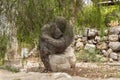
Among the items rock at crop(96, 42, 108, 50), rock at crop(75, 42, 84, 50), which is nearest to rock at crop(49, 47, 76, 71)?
rock at crop(75, 42, 84, 50)

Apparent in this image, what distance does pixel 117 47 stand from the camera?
12016mm

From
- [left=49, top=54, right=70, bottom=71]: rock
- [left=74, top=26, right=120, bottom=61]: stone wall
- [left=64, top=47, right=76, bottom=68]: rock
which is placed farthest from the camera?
[left=74, top=26, right=120, bottom=61]: stone wall

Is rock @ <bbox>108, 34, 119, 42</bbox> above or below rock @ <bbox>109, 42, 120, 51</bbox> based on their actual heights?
above

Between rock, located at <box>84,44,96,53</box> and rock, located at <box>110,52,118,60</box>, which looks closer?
rock, located at <box>84,44,96,53</box>

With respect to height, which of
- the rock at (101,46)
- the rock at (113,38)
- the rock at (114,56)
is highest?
the rock at (113,38)

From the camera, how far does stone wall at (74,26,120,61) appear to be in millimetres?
11860

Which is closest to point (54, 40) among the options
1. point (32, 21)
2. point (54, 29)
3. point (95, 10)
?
point (54, 29)

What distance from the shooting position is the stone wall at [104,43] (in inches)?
467

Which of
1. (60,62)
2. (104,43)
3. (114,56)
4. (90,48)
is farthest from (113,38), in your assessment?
(60,62)

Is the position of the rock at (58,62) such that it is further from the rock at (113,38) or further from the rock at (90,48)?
the rock at (113,38)

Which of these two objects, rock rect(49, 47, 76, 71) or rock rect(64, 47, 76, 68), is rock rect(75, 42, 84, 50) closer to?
rock rect(64, 47, 76, 68)

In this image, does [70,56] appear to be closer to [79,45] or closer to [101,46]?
[79,45]

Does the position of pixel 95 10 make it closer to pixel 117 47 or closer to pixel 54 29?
pixel 54 29

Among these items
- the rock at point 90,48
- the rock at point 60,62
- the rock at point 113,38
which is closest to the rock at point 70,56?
the rock at point 60,62
